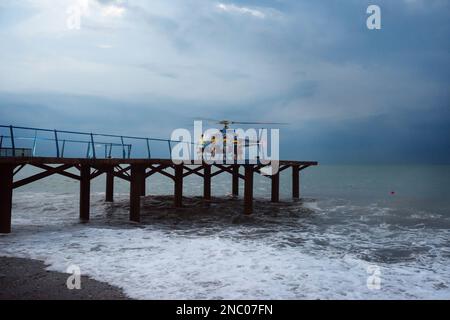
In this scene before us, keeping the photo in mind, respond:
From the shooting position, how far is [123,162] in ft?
48.8

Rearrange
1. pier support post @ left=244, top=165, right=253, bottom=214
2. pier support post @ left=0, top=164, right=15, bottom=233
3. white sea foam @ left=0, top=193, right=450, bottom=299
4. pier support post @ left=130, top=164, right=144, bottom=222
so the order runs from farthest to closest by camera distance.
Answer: pier support post @ left=244, top=165, right=253, bottom=214 → pier support post @ left=130, top=164, right=144, bottom=222 → pier support post @ left=0, top=164, right=15, bottom=233 → white sea foam @ left=0, top=193, right=450, bottom=299

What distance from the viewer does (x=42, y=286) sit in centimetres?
702

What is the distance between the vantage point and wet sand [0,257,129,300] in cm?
656

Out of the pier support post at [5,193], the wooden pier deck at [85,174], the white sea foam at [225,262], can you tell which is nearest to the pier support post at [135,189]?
the wooden pier deck at [85,174]

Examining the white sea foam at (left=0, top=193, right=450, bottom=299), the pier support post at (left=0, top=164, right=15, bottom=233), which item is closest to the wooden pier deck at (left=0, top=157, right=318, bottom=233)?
the pier support post at (left=0, top=164, right=15, bottom=233)

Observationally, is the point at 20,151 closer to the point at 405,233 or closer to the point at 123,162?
the point at 123,162

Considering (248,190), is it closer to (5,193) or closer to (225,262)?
(225,262)

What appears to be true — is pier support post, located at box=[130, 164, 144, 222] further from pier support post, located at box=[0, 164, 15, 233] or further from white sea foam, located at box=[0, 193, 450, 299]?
pier support post, located at box=[0, 164, 15, 233]

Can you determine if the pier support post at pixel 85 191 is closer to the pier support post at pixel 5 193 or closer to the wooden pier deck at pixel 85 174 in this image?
the wooden pier deck at pixel 85 174

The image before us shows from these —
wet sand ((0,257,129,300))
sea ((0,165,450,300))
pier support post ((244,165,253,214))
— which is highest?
pier support post ((244,165,253,214))

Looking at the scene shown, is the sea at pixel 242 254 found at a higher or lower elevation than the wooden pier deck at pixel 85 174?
lower

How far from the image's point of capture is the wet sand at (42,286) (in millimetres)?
6559
